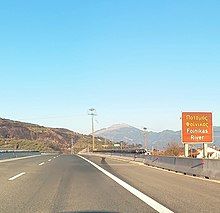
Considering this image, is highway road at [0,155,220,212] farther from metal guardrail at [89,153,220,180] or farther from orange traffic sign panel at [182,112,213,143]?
orange traffic sign panel at [182,112,213,143]

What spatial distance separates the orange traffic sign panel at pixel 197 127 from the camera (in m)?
27.2

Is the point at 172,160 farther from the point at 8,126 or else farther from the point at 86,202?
the point at 8,126

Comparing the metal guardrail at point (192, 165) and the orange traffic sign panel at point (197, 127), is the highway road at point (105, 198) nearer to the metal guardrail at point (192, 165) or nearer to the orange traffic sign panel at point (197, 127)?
the metal guardrail at point (192, 165)

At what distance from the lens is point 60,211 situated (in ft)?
30.1

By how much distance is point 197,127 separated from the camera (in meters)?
27.4

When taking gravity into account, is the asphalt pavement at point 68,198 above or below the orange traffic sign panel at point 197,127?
below

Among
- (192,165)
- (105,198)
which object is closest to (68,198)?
(105,198)

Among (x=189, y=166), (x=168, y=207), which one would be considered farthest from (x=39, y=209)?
(x=189, y=166)

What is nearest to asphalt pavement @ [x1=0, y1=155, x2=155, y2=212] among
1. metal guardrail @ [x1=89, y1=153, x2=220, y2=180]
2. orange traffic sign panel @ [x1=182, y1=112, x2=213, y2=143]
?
metal guardrail @ [x1=89, y1=153, x2=220, y2=180]

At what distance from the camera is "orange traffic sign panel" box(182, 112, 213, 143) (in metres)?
27.2

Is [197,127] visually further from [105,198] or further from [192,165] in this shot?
[105,198]

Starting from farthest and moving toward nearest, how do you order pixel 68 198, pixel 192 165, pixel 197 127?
1. pixel 197 127
2. pixel 192 165
3. pixel 68 198

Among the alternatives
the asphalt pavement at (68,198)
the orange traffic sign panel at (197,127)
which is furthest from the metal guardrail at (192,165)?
the asphalt pavement at (68,198)

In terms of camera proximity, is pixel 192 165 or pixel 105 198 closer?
pixel 105 198
